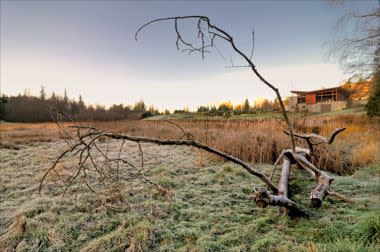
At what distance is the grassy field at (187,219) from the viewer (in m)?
2.25

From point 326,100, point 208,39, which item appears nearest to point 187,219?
point 208,39

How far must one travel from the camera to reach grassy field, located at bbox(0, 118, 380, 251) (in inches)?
88.7

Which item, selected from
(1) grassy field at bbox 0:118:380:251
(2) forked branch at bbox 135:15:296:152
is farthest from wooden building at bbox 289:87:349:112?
(2) forked branch at bbox 135:15:296:152

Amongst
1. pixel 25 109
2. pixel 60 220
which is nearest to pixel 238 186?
pixel 60 220

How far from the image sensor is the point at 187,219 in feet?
9.23

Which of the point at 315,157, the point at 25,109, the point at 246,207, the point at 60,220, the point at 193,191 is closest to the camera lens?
the point at 60,220

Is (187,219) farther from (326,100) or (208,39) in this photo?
(326,100)

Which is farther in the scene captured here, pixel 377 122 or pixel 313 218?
pixel 377 122

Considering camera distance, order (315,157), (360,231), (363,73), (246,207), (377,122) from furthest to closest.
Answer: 1. (363,73)
2. (377,122)
3. (315,157)
4. (246,207)
5. (360,231)

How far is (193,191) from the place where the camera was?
362 centimetres

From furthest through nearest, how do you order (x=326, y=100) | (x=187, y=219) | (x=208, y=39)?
(x=326, y=100)
(x=187, y=219)
(x=208, y=39)

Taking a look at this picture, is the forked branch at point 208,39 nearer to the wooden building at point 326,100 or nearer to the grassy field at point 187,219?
the grassy field at point 187,219

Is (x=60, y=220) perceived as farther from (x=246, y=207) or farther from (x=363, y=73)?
(x=363, y=73)

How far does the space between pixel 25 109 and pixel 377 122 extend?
22.5 meters
